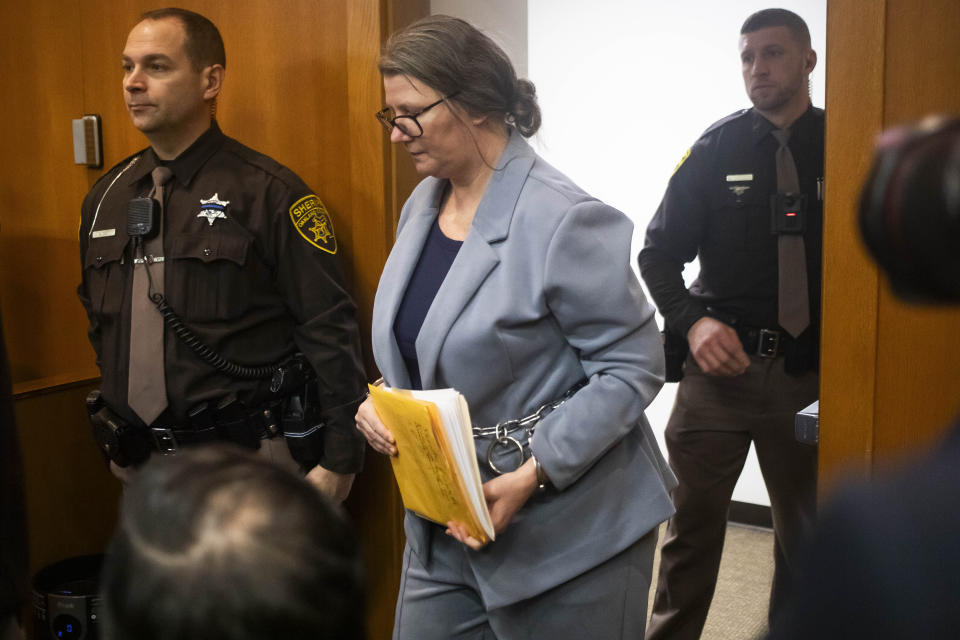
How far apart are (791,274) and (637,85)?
5.69 feet

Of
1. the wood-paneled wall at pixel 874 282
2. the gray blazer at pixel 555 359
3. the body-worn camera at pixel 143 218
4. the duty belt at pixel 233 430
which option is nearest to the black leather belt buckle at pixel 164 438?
the duty belt at pixel 233 430

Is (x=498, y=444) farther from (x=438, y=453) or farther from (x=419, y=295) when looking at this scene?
(x=419, y=295)

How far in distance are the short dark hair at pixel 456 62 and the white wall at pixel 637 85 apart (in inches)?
93.5

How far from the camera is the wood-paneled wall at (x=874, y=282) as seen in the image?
5.60 feet

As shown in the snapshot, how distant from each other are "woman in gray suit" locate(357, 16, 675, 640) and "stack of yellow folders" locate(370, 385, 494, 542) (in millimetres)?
48

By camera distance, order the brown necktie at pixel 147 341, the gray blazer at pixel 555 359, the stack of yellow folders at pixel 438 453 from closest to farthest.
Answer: the stack of yellow folders at pixel 438 453 → the gray blazer at pixel 555 359 → the brown necktie at pixel 147 341

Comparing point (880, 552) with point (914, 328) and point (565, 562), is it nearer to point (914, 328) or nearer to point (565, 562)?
point (565, 562)

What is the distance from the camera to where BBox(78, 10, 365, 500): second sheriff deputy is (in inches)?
88.6

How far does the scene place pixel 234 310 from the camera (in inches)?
88.6

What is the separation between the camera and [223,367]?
7.33 ft

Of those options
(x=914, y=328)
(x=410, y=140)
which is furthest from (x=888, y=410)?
(x=410, y=140)

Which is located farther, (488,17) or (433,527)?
(488,17)

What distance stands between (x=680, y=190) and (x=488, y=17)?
2.54 feet

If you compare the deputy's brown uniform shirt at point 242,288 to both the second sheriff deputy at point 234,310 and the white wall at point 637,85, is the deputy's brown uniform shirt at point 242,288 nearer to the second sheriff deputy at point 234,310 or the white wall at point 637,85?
the second sheriff deputy at point 234,310
